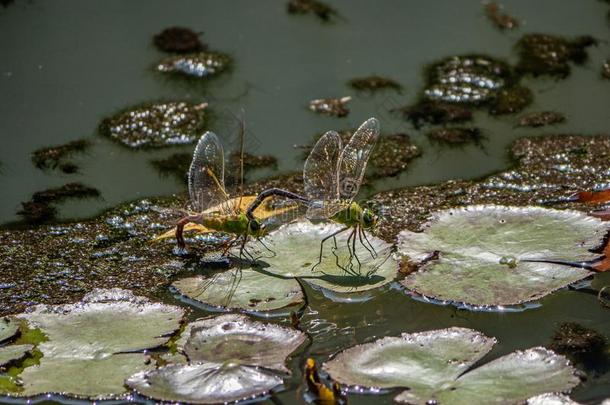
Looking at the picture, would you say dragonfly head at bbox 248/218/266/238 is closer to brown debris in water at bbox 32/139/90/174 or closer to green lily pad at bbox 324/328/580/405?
green lily pad at bbox 324/328/580/405

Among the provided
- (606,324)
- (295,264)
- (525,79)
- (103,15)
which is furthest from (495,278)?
(103,15)

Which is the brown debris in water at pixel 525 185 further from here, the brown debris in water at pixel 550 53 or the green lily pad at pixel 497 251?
the brown debris in water at pixel 550 53

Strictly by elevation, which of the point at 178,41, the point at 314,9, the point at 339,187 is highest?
the point at 314,9

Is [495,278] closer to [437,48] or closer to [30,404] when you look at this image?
[30,404]

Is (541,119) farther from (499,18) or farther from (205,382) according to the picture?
(205,382)

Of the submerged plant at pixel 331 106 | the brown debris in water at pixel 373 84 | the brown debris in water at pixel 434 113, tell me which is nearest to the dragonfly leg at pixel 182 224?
the submerged plant at pixel 331 106

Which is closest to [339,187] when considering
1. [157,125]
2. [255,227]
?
[255,227]

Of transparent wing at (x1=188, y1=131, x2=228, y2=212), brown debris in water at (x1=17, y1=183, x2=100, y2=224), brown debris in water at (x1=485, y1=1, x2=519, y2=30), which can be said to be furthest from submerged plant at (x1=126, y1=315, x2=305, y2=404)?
brown debris in water at (x1=485, y1=1, x2=519, y2=30)
